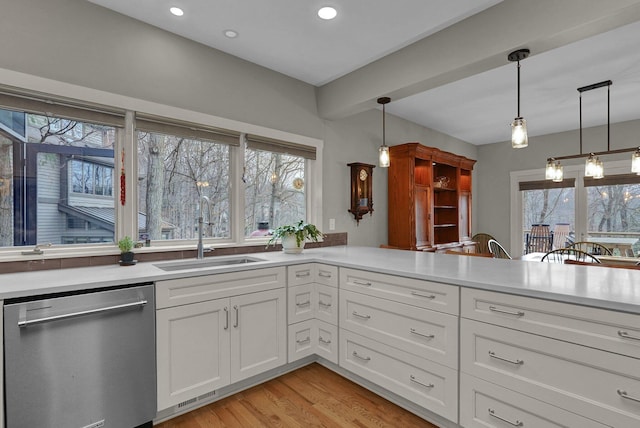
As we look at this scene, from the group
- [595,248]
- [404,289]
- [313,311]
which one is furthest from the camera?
[595,248]

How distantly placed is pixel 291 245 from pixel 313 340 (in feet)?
2.75

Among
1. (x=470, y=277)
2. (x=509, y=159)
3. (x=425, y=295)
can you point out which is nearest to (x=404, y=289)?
(x=425, y=295)

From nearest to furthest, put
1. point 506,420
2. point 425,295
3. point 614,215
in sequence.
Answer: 1. point 506,420
2. point 425,295
3. point 614,215

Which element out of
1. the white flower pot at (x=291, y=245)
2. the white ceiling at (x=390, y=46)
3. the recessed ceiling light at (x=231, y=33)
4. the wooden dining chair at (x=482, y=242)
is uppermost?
the recessed ceiling light at (x=231, y=33)

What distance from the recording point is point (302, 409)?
199 centimetres

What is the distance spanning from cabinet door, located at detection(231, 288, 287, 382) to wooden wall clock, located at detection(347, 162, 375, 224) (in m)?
Answer: 1.63

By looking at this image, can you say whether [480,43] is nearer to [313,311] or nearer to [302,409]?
[313,311]

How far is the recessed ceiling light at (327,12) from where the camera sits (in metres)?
2.13

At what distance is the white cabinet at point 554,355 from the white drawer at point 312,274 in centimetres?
100

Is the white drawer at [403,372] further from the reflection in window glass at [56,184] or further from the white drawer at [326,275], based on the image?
the reflection in window glass at [56,184]

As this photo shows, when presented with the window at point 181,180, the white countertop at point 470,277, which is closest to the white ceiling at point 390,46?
the window at point 181,180

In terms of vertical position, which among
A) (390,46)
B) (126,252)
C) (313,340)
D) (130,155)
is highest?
(390,46)

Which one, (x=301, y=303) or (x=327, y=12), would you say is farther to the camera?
(x=301, y=303)

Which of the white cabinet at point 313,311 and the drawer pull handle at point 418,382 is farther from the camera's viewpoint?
the white cabinet at point 313,311
